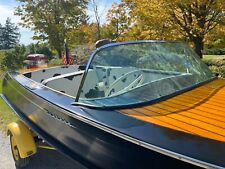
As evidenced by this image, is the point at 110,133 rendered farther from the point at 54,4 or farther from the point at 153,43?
the point at 54,4

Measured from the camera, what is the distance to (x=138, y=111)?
7.94 ft

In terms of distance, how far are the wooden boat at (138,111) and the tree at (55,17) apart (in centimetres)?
1624

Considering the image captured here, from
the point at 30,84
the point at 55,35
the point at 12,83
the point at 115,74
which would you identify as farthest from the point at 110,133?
the point at 55,35

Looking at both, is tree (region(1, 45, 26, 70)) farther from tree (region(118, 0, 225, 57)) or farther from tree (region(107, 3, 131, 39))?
tree (region(118, 0, 225, 57))

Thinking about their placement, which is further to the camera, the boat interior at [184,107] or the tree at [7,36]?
the tree at [7,36]

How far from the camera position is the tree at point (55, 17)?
64.4 ft

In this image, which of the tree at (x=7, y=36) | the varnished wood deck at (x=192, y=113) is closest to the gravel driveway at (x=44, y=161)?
the varnished wood deck at (x=192, y=113)

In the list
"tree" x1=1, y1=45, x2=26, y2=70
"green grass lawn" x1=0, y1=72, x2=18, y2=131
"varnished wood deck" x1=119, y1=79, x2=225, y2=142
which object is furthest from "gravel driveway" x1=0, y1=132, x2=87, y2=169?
"tree" x1=1, y1=45, x2=26, y2=70

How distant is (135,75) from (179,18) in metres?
7.45

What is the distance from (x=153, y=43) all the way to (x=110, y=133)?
1.39m

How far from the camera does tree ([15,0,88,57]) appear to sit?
773 inches

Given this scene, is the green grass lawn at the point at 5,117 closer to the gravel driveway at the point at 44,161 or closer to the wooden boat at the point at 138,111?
the gravel driveway at the point at 44,161

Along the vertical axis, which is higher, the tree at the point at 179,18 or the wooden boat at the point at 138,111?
the tree at the point at 179,18

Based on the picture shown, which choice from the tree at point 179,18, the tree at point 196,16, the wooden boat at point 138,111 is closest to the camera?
the wooden boat at point 138,111
